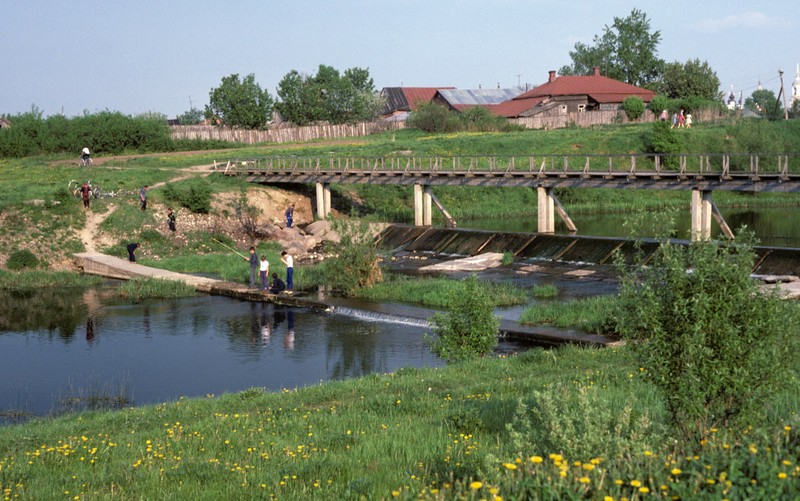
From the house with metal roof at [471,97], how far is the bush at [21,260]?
65.4 metres

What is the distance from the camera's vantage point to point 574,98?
3733 inches

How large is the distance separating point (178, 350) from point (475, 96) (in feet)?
284

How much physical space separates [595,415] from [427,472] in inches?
79.5

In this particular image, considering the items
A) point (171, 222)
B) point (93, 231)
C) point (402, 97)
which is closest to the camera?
point (93, 231)

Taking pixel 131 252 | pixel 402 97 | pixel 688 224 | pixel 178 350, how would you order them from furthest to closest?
1. pixel 402 97
2. pixel 688 224
3. pixel 131 252
4. pixel 178 350

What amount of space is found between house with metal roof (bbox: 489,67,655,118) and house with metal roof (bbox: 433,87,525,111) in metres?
8.49

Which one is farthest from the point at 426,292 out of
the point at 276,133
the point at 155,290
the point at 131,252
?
the point at 276,133

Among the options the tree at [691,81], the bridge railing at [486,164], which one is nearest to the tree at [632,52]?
the tree at [691,81]

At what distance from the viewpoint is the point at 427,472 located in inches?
403

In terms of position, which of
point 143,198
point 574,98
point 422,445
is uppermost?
point 574,98

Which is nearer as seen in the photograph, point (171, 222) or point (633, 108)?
point (171, 222)

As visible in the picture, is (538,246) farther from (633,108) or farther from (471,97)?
(471,97)

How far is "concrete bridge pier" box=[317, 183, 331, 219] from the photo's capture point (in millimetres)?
56094

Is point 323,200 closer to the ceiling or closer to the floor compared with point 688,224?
closer to the ceiling
